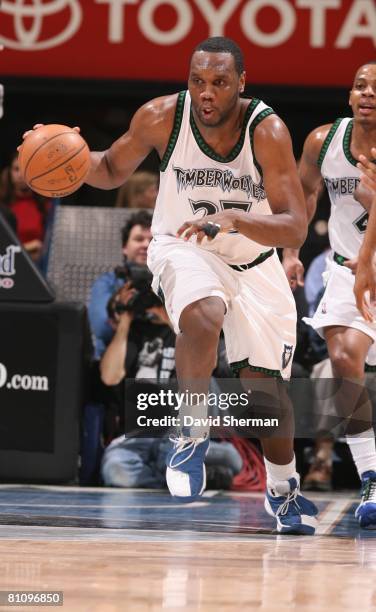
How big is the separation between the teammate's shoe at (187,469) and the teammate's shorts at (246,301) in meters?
0.46

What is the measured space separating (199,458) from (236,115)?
1.47 metres

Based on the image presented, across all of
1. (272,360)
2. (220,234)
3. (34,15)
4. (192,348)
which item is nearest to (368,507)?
(272,360)

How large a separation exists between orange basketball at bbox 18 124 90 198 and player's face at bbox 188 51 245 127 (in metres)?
0.53

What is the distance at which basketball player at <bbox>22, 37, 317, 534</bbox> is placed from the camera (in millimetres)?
4824

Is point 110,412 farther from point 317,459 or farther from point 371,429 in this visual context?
point 371,429

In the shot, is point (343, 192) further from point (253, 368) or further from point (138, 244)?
point (138, 244)

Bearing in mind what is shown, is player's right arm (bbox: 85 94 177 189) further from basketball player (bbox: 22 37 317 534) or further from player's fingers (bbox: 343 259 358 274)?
player's fingers (bbox: 343 259 358 274)

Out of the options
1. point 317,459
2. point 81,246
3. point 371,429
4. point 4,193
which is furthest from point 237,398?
point 4,193

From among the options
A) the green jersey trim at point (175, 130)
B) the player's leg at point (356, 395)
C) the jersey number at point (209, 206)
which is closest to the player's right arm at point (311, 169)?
the player's leg at point (356, 395)

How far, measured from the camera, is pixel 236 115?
5.01 metres

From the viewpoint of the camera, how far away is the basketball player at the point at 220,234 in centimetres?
482

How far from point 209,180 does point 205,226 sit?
68cm

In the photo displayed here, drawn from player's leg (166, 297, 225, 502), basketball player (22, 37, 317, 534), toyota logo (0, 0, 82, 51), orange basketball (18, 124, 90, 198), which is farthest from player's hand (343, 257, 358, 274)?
toyota logo (0, 0, 82, 51)

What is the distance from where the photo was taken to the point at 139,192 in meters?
7.95
